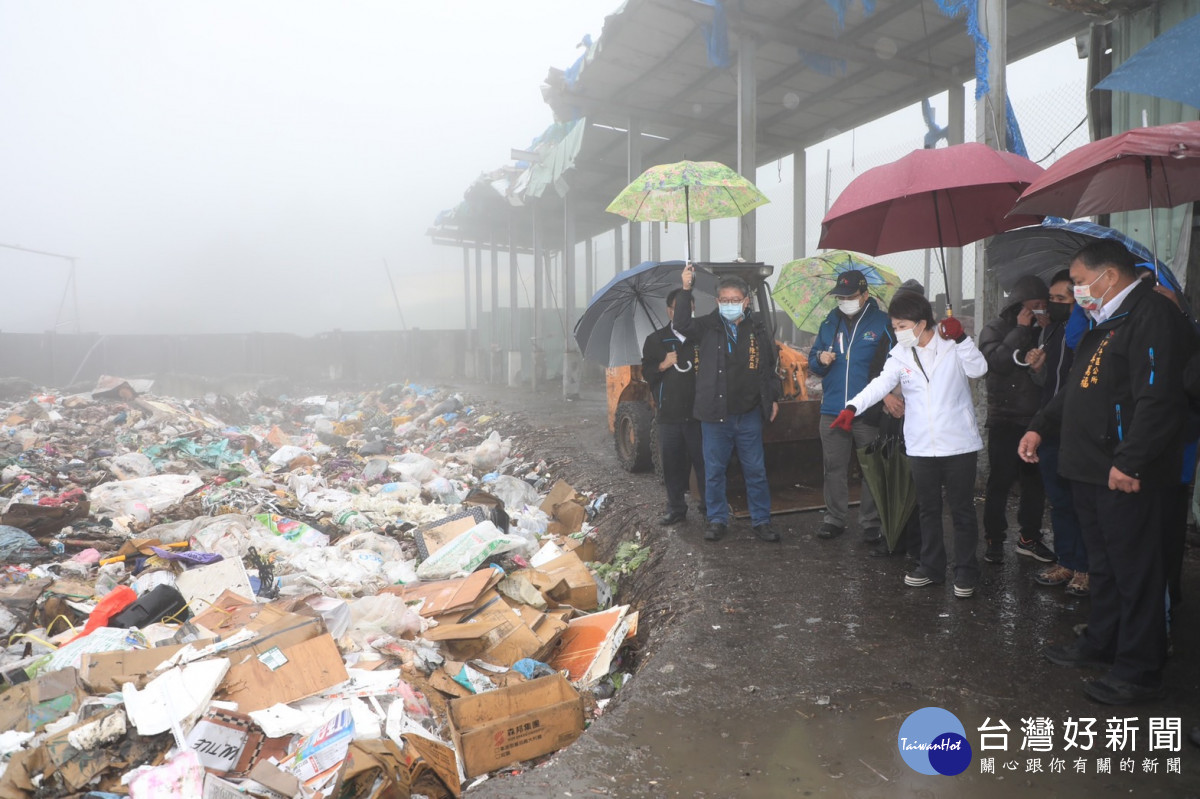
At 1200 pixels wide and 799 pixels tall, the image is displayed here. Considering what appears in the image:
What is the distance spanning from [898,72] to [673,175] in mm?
6286

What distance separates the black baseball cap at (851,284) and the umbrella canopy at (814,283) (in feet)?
3.37

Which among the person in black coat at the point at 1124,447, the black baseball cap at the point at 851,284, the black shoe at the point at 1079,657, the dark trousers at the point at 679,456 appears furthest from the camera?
the dark trousers at the point at 679,456

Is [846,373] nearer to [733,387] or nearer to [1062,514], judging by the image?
[733,387]

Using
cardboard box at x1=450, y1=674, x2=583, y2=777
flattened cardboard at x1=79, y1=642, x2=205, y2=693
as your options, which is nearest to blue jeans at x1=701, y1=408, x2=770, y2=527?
cardboard box at x1=450, y1=674, x2=583, y2=777

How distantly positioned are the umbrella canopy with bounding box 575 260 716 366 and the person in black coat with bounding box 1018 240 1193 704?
3.10 metres

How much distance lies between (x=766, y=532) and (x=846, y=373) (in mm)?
1123

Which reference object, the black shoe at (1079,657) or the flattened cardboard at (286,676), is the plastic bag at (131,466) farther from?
the black shoe at (1079,657)

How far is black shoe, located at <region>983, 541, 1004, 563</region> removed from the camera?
158 inches

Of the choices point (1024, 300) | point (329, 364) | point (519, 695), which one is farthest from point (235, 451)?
point (329, 364)

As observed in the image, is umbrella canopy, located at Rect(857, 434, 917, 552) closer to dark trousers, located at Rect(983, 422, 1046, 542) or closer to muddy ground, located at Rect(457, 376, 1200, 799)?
muddy ground, located at Rect(457, 376, 1200, 799)

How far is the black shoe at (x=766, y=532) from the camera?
4555mm

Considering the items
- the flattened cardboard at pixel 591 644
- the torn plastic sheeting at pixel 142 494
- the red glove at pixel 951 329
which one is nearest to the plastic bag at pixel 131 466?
the torn plastic sheeting at pixel 142 494

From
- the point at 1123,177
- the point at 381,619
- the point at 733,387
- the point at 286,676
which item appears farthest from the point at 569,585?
the point at 1123,177

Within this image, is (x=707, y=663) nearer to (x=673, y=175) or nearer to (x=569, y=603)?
(x=569, y=603)
